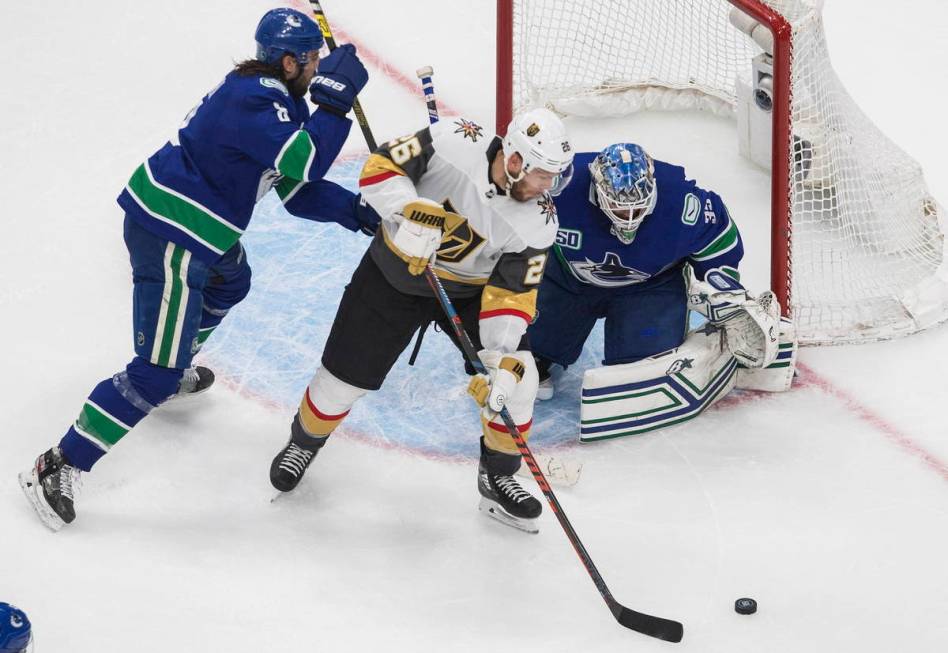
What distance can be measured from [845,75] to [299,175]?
300 centimetres

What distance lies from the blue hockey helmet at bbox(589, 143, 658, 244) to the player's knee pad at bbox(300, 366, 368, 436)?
86cm

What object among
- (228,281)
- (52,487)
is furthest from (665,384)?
(52,487)

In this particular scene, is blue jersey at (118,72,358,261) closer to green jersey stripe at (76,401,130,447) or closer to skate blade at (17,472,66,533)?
green jersey stripe at (76,401,130,447)

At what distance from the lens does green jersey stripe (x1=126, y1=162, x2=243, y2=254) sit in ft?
12.1

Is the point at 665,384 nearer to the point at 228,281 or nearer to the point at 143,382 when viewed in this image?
the point at 228,281

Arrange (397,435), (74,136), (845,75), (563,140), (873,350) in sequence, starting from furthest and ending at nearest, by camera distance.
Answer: (845,75) → (74,136) → (873,350) → (397,435) → (563,140)

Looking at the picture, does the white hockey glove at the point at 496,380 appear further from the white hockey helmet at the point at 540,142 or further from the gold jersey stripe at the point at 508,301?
the white hockey helmet at the point at 540,142

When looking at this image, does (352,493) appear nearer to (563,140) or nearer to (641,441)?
(641,441)

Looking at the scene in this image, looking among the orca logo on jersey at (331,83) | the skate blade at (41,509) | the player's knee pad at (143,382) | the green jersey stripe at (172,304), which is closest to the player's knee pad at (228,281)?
the green jersey stripe at (172,304)

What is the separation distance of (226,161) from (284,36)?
1.14 feet

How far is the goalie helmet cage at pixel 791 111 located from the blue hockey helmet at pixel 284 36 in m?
1.26

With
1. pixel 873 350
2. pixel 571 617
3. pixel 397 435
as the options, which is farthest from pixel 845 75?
pixel 571 617

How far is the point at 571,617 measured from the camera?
3.65 m

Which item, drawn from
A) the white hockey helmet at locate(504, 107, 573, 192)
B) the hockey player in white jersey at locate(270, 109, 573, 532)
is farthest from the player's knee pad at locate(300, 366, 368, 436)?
the white hockey helmet at locate(504, 107, 573, 192)
